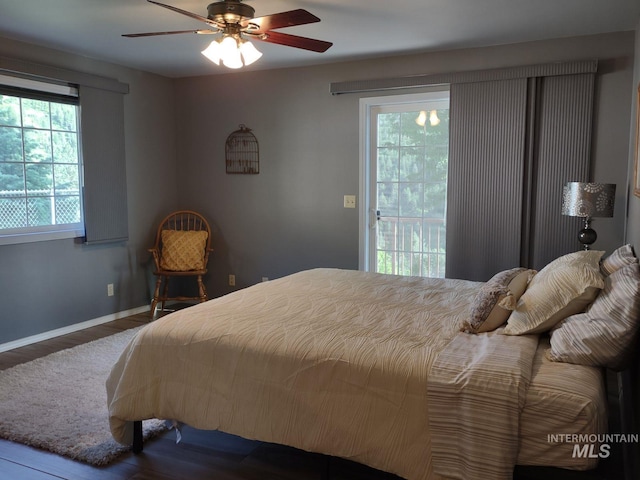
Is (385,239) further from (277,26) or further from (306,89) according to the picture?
(277,26)

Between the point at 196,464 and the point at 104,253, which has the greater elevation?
the point at 104,253

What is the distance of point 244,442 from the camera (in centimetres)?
256

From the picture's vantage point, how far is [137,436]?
2.46m

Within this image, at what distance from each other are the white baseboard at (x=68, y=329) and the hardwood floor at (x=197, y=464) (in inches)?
64.2

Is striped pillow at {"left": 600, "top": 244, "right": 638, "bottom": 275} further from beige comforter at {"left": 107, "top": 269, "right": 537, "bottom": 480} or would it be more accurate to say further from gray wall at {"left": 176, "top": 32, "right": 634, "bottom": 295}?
gray wall at {"left": 176, "top": 32, "right": 634, "bottom": 295}

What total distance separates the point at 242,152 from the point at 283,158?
0.46m

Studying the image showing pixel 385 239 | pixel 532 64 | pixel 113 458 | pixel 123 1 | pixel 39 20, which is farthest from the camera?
pixel 385 239

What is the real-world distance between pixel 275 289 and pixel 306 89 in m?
2.40

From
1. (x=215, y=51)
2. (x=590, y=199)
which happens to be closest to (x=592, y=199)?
(x=590, y=199)

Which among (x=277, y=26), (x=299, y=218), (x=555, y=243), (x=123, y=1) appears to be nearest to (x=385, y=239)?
→ (x=299, y=218)

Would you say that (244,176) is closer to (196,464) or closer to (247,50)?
(247,50)

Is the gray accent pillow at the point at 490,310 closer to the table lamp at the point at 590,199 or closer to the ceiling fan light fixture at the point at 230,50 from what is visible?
the table lamp at the point at 590,199

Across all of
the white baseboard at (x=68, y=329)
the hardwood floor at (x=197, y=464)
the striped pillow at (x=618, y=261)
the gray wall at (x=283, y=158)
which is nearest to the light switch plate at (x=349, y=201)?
the gray wall at (x=283, y=158)

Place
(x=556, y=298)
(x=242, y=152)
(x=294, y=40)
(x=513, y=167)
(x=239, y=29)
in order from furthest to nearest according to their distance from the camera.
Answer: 1. (x=242, y=152)
2. (x=513, y=167)
3. (x=294, y=40)
4. (x=239, y=29)
5. (x=556, y=298)
